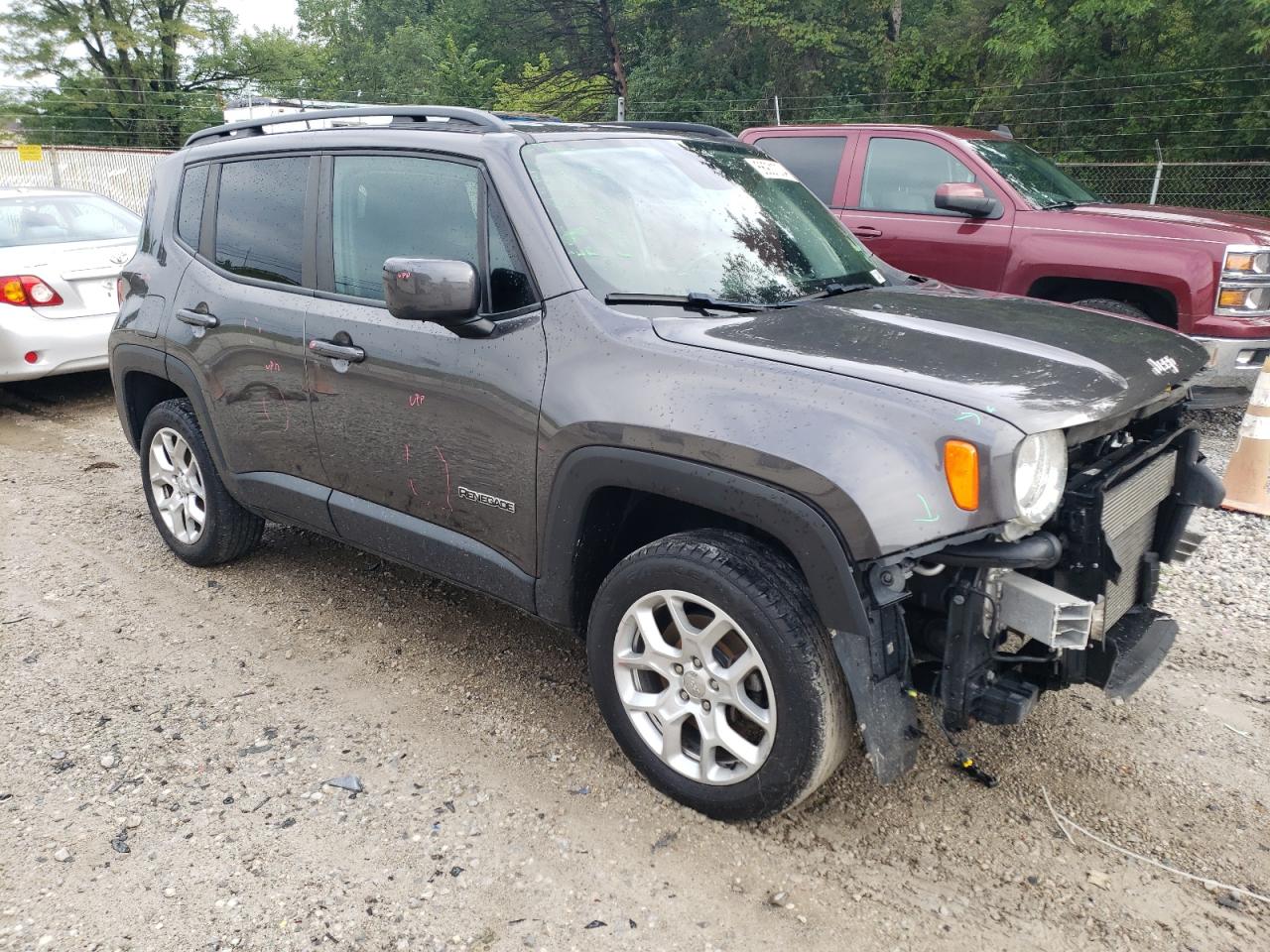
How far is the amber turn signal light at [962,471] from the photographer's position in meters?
2.37

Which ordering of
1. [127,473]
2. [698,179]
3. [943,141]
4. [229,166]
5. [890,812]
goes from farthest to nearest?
[943,141] → [127,473] → [229,166] → [698,179] → [890,812]

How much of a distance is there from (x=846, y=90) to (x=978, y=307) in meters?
25.4

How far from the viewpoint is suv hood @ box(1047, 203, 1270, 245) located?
6457 millimetres

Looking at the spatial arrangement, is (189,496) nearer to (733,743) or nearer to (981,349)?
(733,743)

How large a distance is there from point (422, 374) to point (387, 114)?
1.14 metres

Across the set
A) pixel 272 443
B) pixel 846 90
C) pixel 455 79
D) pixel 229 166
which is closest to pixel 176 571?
pixel 272 443

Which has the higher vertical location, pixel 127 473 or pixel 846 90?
pixel 846 90

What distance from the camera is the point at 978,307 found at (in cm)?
338

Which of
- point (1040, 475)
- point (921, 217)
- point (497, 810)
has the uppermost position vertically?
point (921, 217)

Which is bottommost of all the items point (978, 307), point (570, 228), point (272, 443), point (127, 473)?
point (127, 473)

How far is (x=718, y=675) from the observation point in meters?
2.81

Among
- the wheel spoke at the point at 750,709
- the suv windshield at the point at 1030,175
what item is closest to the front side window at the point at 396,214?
the wheel spoke at the point at 750,709

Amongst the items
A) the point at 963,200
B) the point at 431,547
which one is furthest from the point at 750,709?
the point at 963,200

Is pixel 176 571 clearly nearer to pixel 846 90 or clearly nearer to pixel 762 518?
pixel 762 518
